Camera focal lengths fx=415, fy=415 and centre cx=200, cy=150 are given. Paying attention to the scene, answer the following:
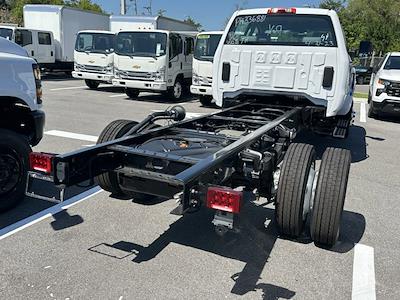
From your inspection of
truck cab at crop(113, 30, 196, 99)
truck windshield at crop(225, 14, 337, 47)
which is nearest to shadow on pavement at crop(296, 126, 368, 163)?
truck windshield at crop(225, 14, 337, 47)

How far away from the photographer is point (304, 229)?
4102 mm

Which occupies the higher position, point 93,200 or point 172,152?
point 172,152

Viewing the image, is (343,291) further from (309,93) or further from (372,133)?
(372,133)

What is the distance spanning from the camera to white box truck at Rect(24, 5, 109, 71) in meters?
19.5

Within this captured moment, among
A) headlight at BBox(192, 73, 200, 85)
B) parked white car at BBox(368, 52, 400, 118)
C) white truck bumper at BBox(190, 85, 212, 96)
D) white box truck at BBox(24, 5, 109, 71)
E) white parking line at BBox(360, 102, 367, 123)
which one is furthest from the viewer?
white box truck at BBox(24, 5, 109, 71)

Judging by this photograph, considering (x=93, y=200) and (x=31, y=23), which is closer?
(x=93, y=200)

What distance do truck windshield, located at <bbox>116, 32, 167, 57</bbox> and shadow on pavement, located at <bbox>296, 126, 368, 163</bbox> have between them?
20.5 feet

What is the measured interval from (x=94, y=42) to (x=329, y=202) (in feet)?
45.1

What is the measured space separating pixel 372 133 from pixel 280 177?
7082 mm

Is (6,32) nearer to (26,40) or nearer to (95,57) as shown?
(26,40)

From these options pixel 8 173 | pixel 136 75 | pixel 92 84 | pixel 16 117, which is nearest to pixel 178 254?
pixel 8 173

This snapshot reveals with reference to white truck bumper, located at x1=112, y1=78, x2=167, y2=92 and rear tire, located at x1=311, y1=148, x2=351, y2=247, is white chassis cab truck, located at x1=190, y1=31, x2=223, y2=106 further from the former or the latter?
rear tire, located at x1=311, y1=148, x2=351, y2=247

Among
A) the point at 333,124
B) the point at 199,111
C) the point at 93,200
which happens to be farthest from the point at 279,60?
the point at 199,111

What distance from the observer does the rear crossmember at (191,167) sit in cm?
282
